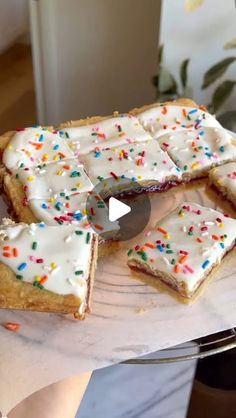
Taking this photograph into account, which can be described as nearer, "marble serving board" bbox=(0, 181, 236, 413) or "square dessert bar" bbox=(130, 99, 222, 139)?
"marble serving board" bbox=(0, 181, 236, 413)

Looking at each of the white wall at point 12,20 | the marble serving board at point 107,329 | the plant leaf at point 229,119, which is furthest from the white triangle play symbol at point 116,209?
the white wall at point 12,20

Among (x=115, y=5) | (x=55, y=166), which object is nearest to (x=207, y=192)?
(x=55, y=166)

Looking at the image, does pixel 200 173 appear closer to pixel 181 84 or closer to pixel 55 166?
pixel 55 166

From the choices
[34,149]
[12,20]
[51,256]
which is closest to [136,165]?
[34,149]

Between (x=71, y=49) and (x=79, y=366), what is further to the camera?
(x=71, y=49)

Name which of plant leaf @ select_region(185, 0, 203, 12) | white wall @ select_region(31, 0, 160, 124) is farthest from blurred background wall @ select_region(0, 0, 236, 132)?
→ plant leaf @ select_region(185, 0, 203, 12)

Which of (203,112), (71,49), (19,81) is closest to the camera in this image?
(203,112)

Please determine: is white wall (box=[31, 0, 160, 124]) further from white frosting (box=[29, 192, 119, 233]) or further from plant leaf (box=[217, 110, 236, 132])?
white frosting (box=[29, 192, 119, 233])
